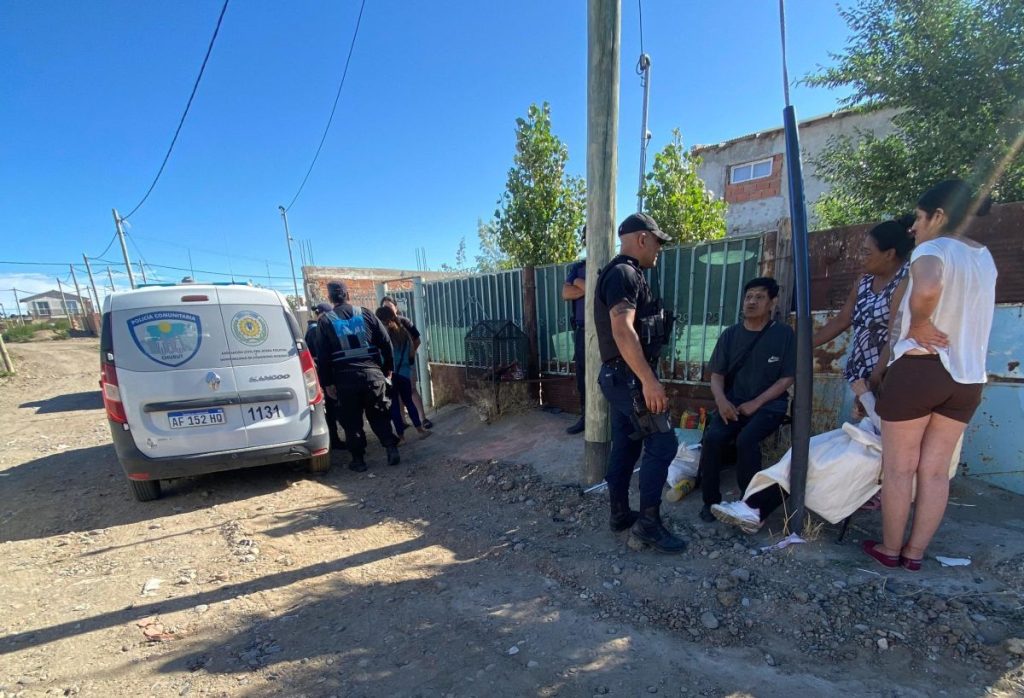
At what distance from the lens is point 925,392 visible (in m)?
2.00

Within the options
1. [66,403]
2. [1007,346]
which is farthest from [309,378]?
[66,403]

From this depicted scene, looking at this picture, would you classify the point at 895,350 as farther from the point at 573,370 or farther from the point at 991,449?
the point at 573,370

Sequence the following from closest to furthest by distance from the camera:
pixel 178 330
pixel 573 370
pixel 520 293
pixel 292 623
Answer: pixel 292 623, pixel 178 330, pixel 573 370, pixel 520 293

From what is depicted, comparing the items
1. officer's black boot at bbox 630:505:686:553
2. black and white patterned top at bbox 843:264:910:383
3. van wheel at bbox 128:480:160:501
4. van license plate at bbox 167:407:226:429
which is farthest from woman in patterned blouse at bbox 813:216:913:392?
van wheel at bbox 128:480:160:501

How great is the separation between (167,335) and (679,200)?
6117 millimetres

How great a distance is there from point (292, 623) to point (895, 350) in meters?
3.23

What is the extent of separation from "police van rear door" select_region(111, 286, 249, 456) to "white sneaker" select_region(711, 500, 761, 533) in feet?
12.1

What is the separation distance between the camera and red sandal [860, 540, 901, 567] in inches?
85.3

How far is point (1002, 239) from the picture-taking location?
271 cm

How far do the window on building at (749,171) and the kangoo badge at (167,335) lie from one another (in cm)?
1461

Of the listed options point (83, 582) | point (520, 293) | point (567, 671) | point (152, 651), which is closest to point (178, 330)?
point (83, 582)

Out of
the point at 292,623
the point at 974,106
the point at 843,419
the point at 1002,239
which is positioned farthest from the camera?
the point at 974,106

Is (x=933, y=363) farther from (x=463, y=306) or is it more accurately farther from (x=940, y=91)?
(x=463, y=306)

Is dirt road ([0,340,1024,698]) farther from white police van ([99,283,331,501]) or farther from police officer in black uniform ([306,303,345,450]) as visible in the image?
police officer in black uniform ([306,303,345,450])
